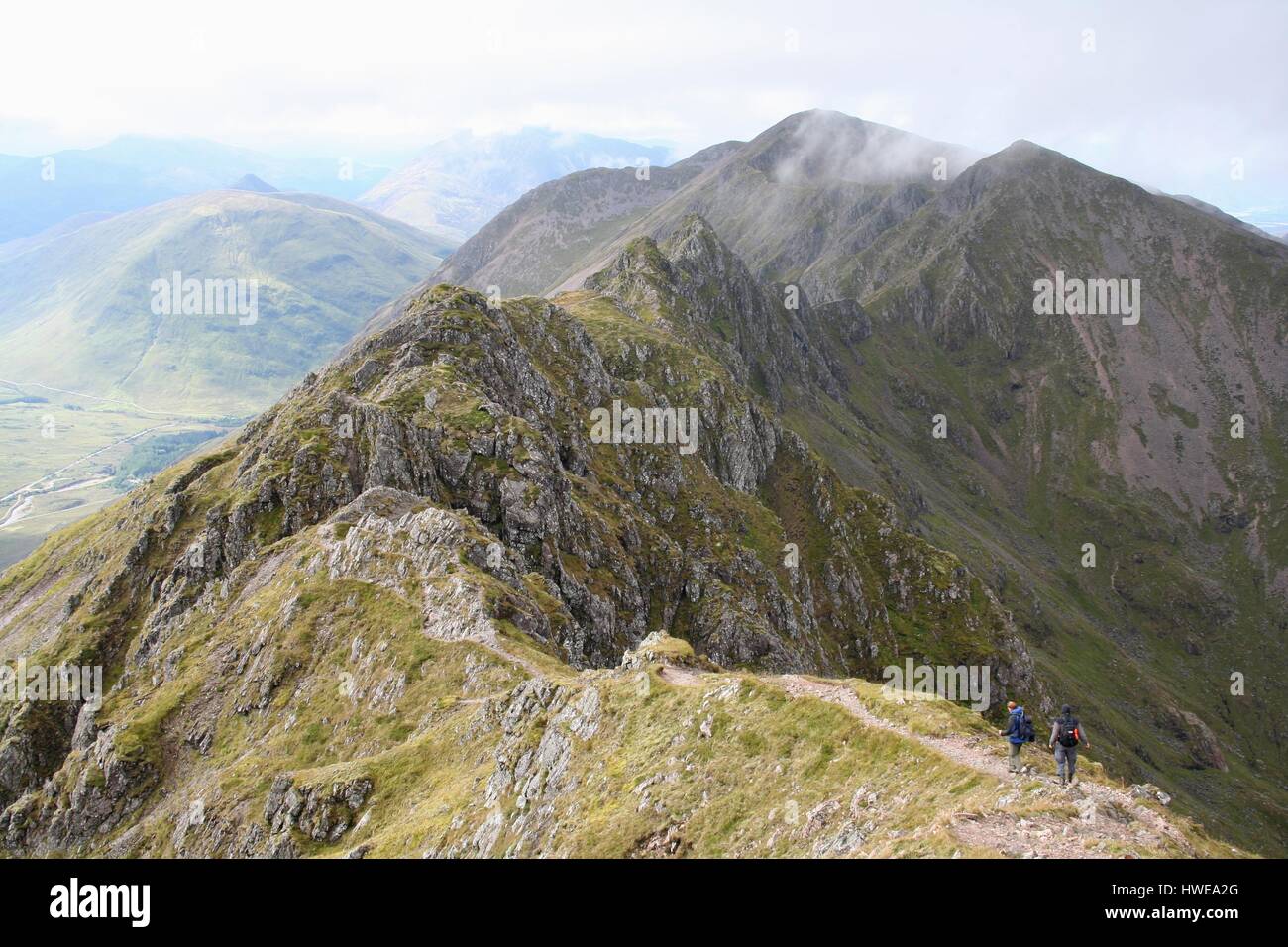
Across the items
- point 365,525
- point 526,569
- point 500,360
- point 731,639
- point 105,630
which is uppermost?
point 500,360

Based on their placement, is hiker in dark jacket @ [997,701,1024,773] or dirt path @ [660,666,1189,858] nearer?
dirt path @ [660,666,1189,858]

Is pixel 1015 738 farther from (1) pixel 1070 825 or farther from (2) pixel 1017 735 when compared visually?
(1) pixel 1070 825

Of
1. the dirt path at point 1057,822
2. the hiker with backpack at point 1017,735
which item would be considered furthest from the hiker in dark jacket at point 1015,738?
the dirt path at point 1057,822

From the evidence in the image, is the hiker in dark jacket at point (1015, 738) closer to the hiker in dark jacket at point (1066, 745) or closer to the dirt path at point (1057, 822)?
the dirt path at point (1057, 822)

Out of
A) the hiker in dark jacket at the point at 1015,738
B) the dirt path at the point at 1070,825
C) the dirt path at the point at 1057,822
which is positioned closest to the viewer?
the dirt path at the point at 1057,822

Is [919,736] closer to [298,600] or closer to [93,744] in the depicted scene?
[298,600]

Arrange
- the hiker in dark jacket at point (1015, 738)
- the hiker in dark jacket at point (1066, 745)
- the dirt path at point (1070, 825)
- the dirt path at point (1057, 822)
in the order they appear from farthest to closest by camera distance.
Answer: the hiker in dark jacket at point (1015, 738) → the hiker in dark jacket at point (1066, 745) → the dirt path at point (1070, 825) → the dirt path at point (1057, 822)

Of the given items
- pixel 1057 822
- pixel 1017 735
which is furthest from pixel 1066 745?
pixel 1057 822

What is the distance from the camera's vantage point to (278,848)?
45375 millimetres

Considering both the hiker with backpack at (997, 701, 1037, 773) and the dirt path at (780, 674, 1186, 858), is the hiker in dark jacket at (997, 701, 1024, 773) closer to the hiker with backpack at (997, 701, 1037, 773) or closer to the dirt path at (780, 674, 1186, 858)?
the hiker with backpack at (997, 701, 1037, 773)

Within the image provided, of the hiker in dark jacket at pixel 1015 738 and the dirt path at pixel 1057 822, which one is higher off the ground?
the hiker in dark jacket at pixel 1015 738

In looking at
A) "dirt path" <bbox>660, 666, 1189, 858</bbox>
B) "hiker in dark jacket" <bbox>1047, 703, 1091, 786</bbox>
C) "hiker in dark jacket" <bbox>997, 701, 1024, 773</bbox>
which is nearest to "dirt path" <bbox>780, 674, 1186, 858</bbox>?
"dirt path" <bbox>660, 666, 1189, 858</bbox>

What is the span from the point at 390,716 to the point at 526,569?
31163 millimetres

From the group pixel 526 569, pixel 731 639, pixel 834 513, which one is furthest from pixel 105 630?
pixel 834 513
